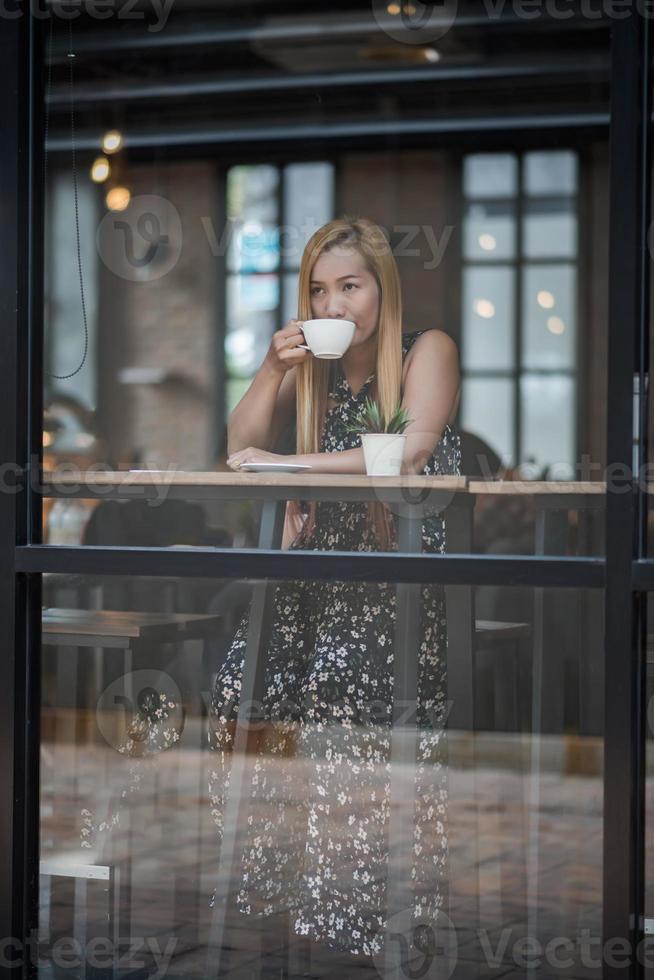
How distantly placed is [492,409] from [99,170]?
296 centimetres

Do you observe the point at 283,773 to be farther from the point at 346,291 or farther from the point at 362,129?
the point at 362,129

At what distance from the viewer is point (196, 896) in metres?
2.60

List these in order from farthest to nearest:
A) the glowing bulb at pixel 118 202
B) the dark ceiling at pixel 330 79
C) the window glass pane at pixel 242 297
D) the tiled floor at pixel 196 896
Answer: the window glass pane at pixel 242 297, the dark ceiling at pixel 330 79, the glowing bulb at pixel 118 202, the tiled floor at pixel 196 896

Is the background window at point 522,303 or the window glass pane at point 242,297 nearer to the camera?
the window glass pane at point 242,297

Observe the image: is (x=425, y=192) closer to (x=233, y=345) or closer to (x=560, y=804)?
(x=233, y=345)

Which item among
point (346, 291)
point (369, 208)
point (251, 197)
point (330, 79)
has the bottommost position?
point (346, 291)

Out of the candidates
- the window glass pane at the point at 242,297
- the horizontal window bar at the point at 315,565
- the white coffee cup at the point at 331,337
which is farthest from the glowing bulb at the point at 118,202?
the window glass pane at the point at 242,297

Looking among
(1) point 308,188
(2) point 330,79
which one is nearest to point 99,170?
(2) point 330,79

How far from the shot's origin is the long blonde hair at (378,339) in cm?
233

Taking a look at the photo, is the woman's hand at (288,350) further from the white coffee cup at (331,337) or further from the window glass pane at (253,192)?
the window glass pane at (253,192)

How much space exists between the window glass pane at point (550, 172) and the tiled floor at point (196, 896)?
5.17 m

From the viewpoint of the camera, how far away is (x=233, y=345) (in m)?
7.61

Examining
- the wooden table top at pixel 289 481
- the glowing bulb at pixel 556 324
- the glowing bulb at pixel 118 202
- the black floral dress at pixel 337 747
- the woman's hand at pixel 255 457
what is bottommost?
the black floral dress at pixel 337 747

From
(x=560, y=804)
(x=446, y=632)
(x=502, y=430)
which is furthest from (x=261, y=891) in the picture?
(x=502, y=430)
